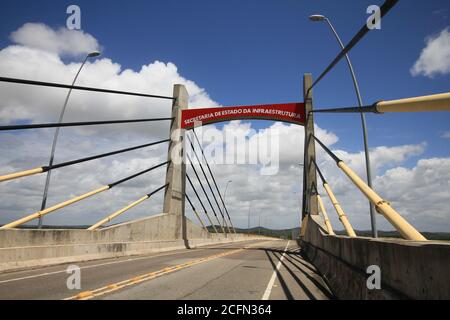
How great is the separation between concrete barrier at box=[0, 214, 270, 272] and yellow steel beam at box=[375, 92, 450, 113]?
10.6 meters

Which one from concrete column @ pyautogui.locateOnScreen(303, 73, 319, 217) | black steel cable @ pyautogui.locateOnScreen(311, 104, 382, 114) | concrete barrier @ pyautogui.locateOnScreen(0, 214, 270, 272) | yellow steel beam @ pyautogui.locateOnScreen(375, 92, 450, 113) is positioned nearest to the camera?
yellow steel beam @ pyautogui.locateOnScreen(375, 92, 450, 113)

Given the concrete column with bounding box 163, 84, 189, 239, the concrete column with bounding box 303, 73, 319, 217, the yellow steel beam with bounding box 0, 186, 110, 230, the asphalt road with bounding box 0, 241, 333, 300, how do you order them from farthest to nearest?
the concrete column with bounding box 163, 84, 189, 239, the concrete column with bounding box 303, 73, 319, 217, the yellow steel beam with bounding box 0, 186, 110, 230, the asphalt road with bounding box 0, 241, 333, 300

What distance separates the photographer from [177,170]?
26.1 meters

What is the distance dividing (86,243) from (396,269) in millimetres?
13185

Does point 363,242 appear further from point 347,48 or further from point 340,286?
point 347,48

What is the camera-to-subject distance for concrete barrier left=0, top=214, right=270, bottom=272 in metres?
11.4

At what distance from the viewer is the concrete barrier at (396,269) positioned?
4001mm

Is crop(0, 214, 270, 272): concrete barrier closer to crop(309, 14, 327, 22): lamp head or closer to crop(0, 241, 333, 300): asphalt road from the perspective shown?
crop(0, 241, 333, 300): asphalt road

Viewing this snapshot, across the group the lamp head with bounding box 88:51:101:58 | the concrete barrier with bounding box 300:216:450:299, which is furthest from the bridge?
the lamp head with bounding box 88:51:101:58

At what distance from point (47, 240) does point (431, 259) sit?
12311 mm

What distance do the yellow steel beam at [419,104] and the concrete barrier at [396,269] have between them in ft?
6.53

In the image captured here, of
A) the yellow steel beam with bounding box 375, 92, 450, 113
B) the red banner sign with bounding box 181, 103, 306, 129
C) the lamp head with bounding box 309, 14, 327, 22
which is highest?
the lamp head with bounding box 309, 14, 327, 22
